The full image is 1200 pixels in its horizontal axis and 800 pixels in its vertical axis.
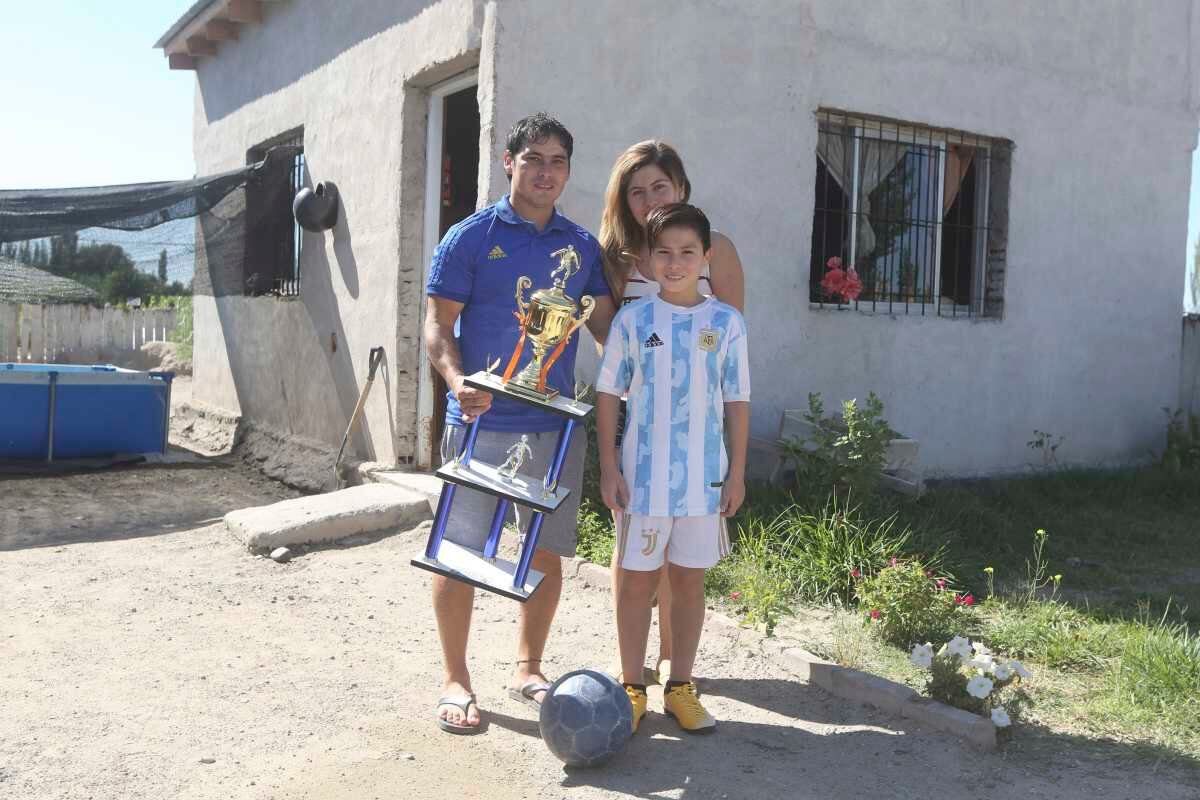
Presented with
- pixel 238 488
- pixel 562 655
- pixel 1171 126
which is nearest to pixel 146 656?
pixel 562 655

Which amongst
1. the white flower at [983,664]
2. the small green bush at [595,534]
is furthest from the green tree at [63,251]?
the white flower at [983,664]

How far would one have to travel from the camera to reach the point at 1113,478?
Answer: 25.7 feet

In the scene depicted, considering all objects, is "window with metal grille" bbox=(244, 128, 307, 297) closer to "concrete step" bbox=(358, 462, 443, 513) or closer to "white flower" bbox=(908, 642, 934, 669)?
"concrete step" bbox=(358, 462, 443, 513)

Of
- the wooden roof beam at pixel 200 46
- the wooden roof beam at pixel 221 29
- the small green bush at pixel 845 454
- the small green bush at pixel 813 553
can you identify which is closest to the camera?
the small green bush at pixel 813 553

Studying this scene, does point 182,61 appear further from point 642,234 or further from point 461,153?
point 642,234

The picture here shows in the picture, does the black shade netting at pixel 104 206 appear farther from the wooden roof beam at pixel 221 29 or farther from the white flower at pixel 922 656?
the white flower at pixel 922 656

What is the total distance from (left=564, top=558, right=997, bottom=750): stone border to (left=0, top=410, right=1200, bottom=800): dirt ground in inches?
1.8

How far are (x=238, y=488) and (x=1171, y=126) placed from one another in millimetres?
7627

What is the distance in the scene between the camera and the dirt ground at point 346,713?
2.99 meters

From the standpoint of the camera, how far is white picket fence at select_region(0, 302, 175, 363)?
13.8m

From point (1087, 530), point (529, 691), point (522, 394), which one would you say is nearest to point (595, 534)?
point (529, 691)

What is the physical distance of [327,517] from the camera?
579 centimetres

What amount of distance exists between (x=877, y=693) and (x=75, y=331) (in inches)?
559

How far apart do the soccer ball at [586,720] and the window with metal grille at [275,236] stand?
19.7ft
